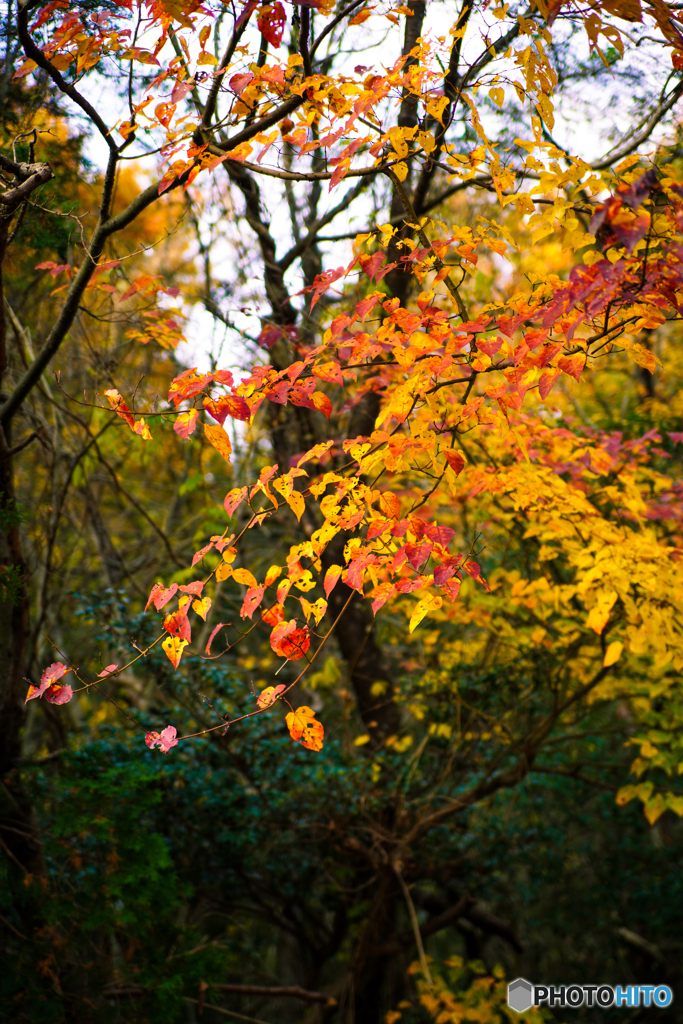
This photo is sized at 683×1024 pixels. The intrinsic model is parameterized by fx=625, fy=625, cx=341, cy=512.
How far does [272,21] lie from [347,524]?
5.07 ft

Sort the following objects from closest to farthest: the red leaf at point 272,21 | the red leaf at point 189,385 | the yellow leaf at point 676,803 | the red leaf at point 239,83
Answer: the red leaf at point 189,385 → the red leaf at point 239,83 → the red leaf at point 272,21 → the yellow leaf at point 676,803

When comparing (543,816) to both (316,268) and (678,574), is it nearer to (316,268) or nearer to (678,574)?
(678,574)

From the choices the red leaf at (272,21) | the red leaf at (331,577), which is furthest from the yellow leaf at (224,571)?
the red leaf at (272,21)

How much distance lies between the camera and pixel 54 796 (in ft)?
9.00

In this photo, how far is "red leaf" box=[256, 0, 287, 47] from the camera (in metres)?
1.80

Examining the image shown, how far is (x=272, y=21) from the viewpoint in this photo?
1843mm

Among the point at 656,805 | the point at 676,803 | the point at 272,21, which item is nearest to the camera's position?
the point at 272,21

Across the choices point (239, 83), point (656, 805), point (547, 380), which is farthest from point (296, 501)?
point (656, 805)

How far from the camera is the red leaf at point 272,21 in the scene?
180cm

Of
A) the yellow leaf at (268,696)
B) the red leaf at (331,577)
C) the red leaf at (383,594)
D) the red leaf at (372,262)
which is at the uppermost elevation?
the red leaf at (372,262)

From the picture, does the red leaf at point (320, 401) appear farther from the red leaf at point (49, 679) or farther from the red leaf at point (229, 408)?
the red leaf at point (49, 679)

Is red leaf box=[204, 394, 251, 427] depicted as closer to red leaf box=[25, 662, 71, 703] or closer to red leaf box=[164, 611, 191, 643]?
red leaf box=[164, 611, 191, 643]

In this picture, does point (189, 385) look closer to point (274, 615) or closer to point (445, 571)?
point (274, 615)

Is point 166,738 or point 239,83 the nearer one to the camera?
point 166,738
